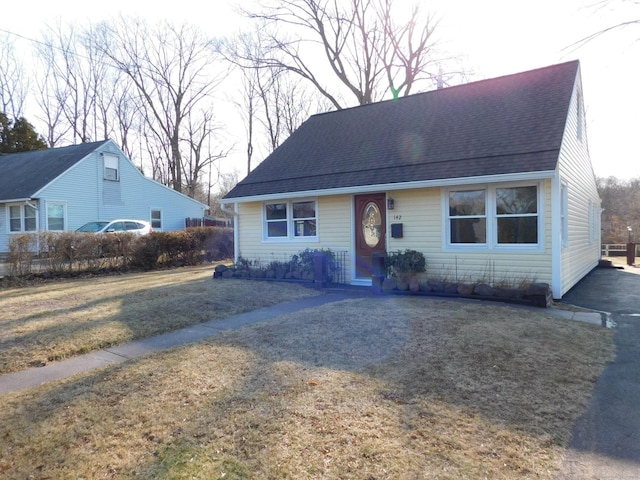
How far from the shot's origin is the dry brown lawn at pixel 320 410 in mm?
2801

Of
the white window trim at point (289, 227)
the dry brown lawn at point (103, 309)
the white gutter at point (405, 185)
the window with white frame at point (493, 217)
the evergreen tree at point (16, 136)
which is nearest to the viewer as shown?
the dry brown lawn at point (103, 309)

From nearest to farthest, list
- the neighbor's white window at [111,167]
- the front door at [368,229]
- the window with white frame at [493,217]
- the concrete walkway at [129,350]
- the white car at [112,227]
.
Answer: the concrete walkway at [129,350]
the window with white frame at [493,217]
the front door at [368,229]
the white car at [112,227]
the neighbor's white window at [111,167]

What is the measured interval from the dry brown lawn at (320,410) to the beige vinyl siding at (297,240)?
5.85 metres

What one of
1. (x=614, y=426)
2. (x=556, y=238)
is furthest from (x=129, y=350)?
(x=556, y=238)

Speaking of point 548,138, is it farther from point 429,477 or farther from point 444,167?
point 429,477

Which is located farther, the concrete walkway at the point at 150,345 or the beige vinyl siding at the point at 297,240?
the beige vinyl siding at the point at 297,240

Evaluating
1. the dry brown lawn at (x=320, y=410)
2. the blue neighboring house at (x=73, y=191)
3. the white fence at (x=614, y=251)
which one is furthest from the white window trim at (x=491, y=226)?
the white fence at (x=614, y=251)

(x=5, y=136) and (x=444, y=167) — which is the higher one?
(x=5, y=136)

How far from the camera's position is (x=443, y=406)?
142 inches

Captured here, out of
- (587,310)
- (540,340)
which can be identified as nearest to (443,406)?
(540,340)

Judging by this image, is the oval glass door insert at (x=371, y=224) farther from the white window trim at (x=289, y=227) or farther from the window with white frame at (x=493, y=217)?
the window with white frame at (x=493, y=217)

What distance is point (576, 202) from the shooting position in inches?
454

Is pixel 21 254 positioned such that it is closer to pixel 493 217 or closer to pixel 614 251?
pixel 493 217

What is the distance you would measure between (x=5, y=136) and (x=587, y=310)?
35.4 meters
